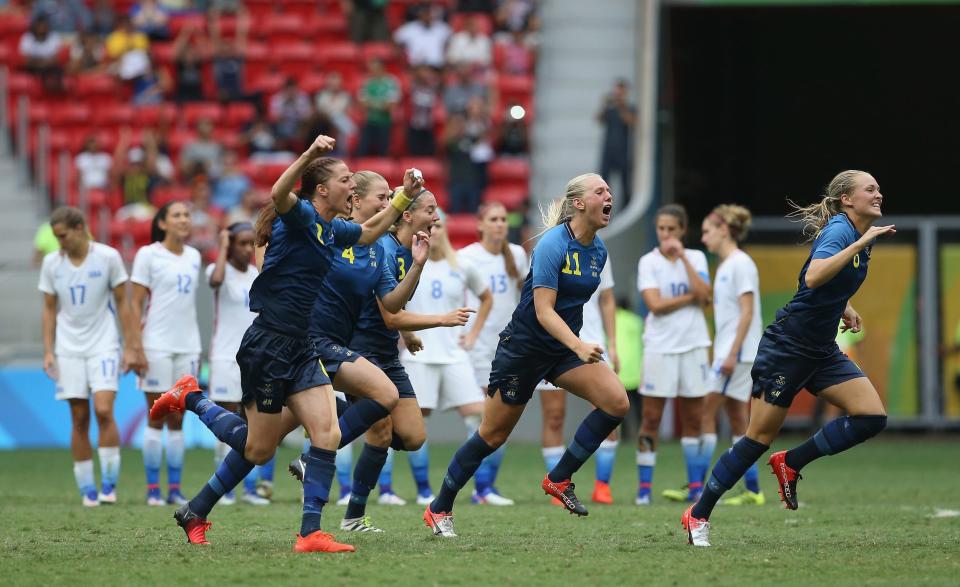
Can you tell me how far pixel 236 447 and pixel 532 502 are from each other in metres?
4.21

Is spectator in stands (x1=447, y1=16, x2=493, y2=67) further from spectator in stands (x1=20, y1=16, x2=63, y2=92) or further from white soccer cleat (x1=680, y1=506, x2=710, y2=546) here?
white soccer cleat (x1=680, y1=506, x2=710, y2=546)

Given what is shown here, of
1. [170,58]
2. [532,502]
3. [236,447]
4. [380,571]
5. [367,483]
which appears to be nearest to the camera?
[380,571]

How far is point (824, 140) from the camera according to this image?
84.5 feet

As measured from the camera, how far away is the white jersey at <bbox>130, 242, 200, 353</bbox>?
12.2 m

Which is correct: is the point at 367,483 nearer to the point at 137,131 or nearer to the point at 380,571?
the point at 380,571

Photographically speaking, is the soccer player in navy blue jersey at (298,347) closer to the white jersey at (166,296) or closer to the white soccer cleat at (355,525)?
the white soccer cleat at (355,525)

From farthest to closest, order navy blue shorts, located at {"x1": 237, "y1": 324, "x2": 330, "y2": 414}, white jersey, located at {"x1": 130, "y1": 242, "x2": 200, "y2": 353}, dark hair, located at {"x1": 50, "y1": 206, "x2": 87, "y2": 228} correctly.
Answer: white jersey, located at {"x1": 130, "y1": 242, "x2": 200, "y2": 353}, dark hair, located at {"x1": 50, "y1": 206, "x2": 87, "y2": 228}, navy blue shorts, located at {"x1": 237, "y1": 324, "x2": 330, "y2": 414}

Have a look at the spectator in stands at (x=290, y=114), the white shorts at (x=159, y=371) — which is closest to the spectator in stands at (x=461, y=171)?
the spectator in stands at (x=290, y=114)

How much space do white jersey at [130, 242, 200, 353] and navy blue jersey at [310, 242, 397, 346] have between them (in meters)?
3.36

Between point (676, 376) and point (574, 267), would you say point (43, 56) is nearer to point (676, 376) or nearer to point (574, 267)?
point (676, 376)

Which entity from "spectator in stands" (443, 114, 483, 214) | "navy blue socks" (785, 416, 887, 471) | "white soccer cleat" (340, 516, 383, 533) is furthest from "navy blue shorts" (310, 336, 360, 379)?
"spectator in stands" (443, 114, 483, 214)

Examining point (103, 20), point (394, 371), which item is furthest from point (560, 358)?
point (103, 20)

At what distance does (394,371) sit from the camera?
32.0 ft

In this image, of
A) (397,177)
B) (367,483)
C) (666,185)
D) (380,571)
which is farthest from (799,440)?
(380,571)
